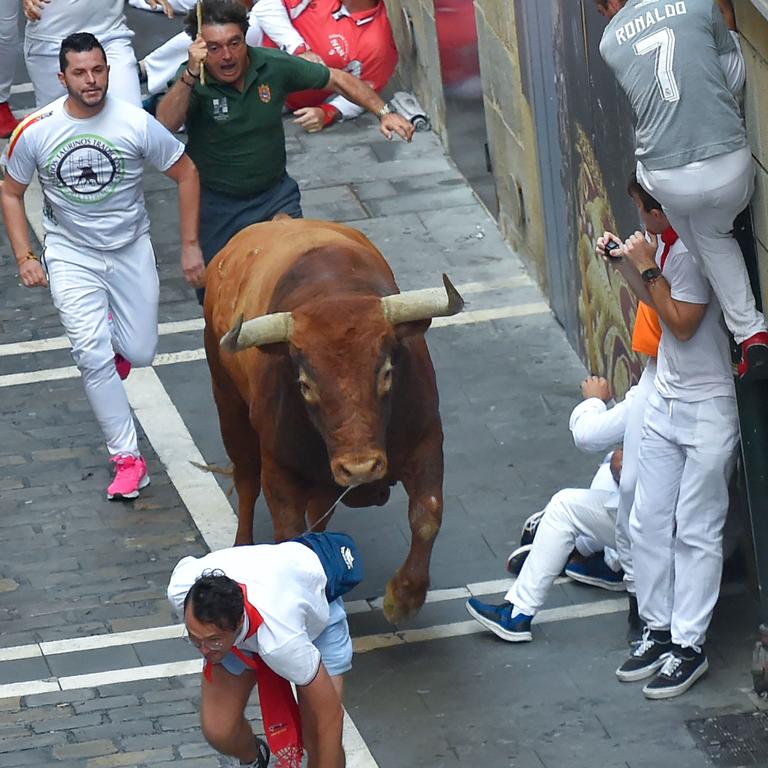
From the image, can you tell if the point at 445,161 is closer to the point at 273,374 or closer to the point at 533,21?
the point at 533,21

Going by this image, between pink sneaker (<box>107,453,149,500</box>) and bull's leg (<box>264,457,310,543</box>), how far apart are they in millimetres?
1850

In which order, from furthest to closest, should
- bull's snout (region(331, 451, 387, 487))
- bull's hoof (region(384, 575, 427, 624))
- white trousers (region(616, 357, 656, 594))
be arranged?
bull's hoof (region(384, 575, 427, 624)), white trousers (region(616, 357, 656, 594)), bull's snout (region(331, 451, 387, 487))

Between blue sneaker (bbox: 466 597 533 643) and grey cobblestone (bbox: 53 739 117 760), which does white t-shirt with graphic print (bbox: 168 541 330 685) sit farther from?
blue sneaker (bbox: 466 597 533 643)

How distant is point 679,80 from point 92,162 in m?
3.92

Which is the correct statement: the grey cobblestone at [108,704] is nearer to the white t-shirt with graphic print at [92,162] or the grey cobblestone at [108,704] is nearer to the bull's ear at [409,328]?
the bull's ear at [409,328]

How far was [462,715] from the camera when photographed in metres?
8.03

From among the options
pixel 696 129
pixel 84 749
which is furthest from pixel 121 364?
pixel 696 129

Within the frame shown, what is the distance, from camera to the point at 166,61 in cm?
1509

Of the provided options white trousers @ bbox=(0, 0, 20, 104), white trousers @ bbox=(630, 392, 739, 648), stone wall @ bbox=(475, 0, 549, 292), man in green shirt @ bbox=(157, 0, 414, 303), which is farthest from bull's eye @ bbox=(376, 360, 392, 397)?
white trousers @ bbox=(0, 0, 20, 104)

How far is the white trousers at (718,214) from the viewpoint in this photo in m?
7.16

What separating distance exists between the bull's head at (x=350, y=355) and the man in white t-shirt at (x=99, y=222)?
89.9 inches

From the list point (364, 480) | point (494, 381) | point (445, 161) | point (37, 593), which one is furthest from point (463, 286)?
point (364, 480)

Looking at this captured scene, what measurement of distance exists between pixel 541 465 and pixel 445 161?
16.7ft

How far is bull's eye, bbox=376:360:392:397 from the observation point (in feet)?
26.0
